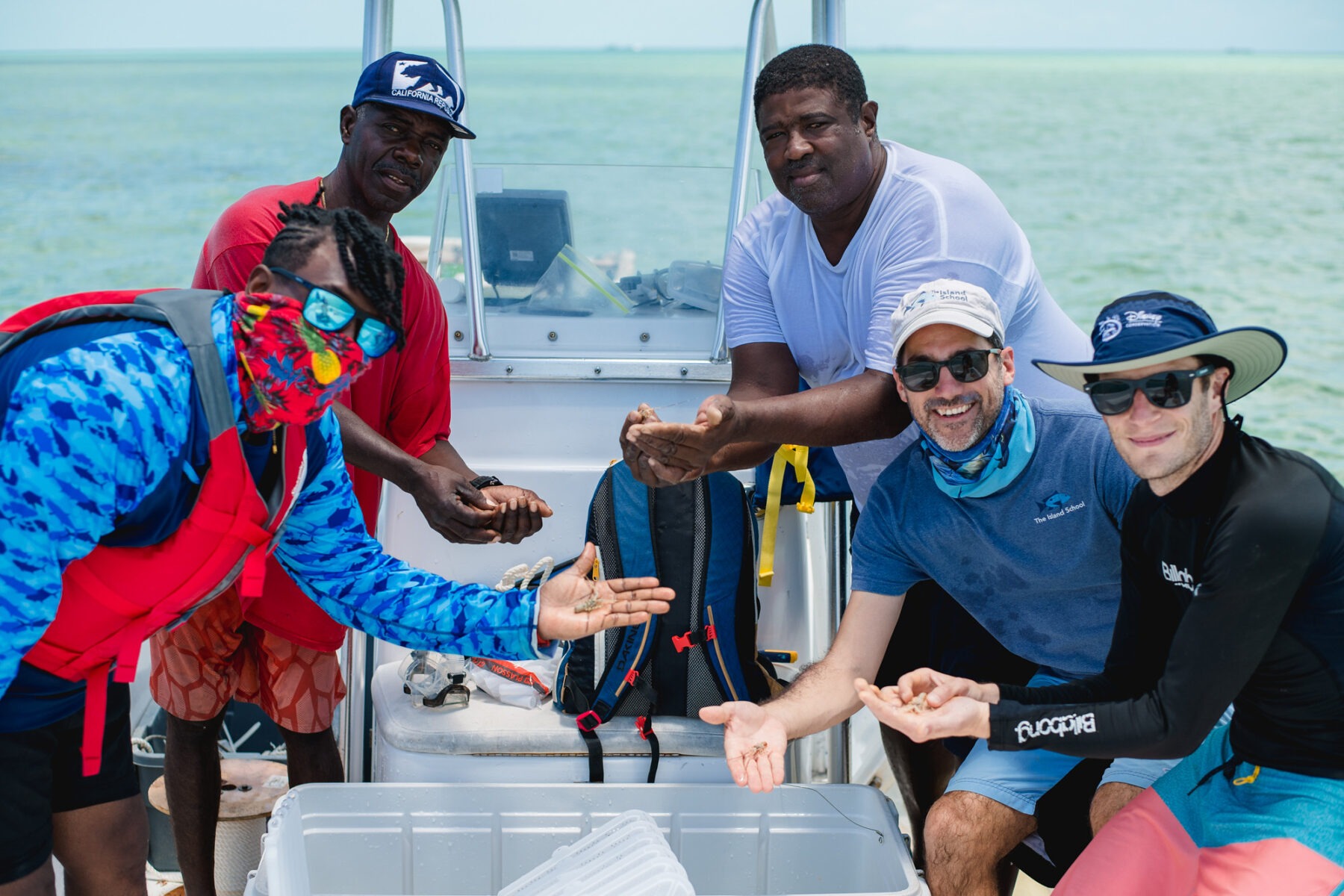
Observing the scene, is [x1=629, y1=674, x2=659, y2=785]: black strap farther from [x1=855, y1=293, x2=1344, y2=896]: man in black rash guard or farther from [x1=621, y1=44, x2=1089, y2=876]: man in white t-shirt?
[x1=855, y1=293, x2=1344, y2=896]: man in black rash guard

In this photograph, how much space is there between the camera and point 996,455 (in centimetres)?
210

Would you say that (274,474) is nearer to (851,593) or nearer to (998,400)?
(851,593)

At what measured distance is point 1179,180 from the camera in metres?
33.5

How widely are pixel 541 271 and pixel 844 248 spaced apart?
1.27 m

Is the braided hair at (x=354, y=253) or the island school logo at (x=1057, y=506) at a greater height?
the braided hair at (x=354, y=253)

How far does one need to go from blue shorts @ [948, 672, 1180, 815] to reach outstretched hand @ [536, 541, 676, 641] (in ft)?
2.19

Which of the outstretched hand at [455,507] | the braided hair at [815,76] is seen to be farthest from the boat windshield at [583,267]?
the braided hair at [815,76]

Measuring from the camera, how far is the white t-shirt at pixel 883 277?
234cm

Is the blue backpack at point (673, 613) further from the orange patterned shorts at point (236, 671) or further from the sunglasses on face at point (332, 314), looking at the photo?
the sunglasses on face at point (332, 314)

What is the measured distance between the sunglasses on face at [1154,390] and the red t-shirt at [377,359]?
1322mm

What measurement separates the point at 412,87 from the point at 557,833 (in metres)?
1.56

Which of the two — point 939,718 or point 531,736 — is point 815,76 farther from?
point 531,736

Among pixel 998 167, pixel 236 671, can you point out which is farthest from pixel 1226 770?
pixel 998 167

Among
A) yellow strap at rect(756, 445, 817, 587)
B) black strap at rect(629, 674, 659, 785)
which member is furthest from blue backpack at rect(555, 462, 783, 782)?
yellow strap at rect(756, 445, 817, 587)
